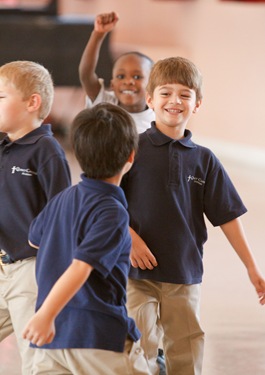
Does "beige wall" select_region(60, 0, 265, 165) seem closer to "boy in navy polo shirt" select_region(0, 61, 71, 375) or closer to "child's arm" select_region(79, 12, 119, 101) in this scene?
"child's arm" select_region(79, 12, 119, 101)

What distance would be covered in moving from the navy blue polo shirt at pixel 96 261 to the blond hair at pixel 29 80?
0.64m

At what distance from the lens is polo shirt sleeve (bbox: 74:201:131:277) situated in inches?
77.7

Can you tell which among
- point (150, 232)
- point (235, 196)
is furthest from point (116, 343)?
point (235, 196)

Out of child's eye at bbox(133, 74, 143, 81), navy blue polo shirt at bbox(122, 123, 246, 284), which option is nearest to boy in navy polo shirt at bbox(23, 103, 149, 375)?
navy blue polo shirt at bbox(122, 123, 246, 284)

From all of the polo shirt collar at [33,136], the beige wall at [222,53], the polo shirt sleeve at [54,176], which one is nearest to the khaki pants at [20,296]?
the polo shirt sleeve at [54,176]

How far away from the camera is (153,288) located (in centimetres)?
267

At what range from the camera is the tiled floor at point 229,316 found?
317cm

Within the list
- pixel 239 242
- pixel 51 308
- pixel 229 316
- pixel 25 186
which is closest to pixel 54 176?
pixel 25 186

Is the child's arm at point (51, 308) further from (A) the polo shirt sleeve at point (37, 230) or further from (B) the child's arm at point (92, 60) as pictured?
(B) the child's arm at point (92, 60)

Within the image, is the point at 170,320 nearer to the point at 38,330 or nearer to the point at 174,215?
the point at 174,215

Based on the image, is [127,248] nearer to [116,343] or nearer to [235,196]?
[116,343]

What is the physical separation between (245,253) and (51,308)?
91cm

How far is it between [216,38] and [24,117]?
5189 mm

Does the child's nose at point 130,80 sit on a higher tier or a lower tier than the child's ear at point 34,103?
lower
